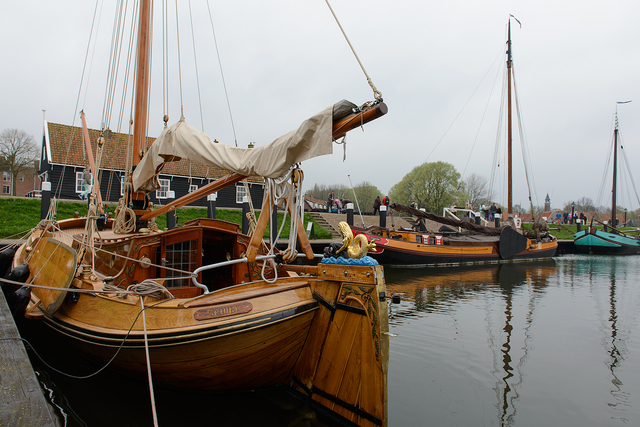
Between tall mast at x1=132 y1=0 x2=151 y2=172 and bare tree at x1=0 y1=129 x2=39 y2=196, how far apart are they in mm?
29846

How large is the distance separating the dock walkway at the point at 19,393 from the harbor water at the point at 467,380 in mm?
1117

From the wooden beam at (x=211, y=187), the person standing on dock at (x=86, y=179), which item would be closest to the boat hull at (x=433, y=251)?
the wooden beam at (x=211, y=187)

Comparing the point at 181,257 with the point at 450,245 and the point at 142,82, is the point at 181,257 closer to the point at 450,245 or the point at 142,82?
the point at 142,82

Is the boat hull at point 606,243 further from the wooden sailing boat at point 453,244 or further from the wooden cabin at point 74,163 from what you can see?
the wooden cabin at point 74,163

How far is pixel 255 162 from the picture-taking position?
3.78 meters

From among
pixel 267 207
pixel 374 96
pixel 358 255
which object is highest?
pixel 374 96

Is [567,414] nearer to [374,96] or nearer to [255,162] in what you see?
[374,96]

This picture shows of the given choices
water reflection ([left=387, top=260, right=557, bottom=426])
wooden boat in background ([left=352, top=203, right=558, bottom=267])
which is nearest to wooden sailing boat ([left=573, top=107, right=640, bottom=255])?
wooden boat in background ([left=352, top=203, right=558, bottom=267])

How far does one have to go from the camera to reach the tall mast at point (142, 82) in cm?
661

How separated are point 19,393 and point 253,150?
2665mm

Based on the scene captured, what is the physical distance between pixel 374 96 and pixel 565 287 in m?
11.6

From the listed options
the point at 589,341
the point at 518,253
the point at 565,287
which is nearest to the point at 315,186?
the point at 518,253

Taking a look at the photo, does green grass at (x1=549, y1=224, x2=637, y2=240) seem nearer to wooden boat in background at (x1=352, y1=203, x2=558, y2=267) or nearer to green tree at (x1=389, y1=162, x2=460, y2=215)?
green tree at (x1=389, y1=162, x2=460, y2=215)

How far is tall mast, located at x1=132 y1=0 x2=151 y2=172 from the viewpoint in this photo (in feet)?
21.7
